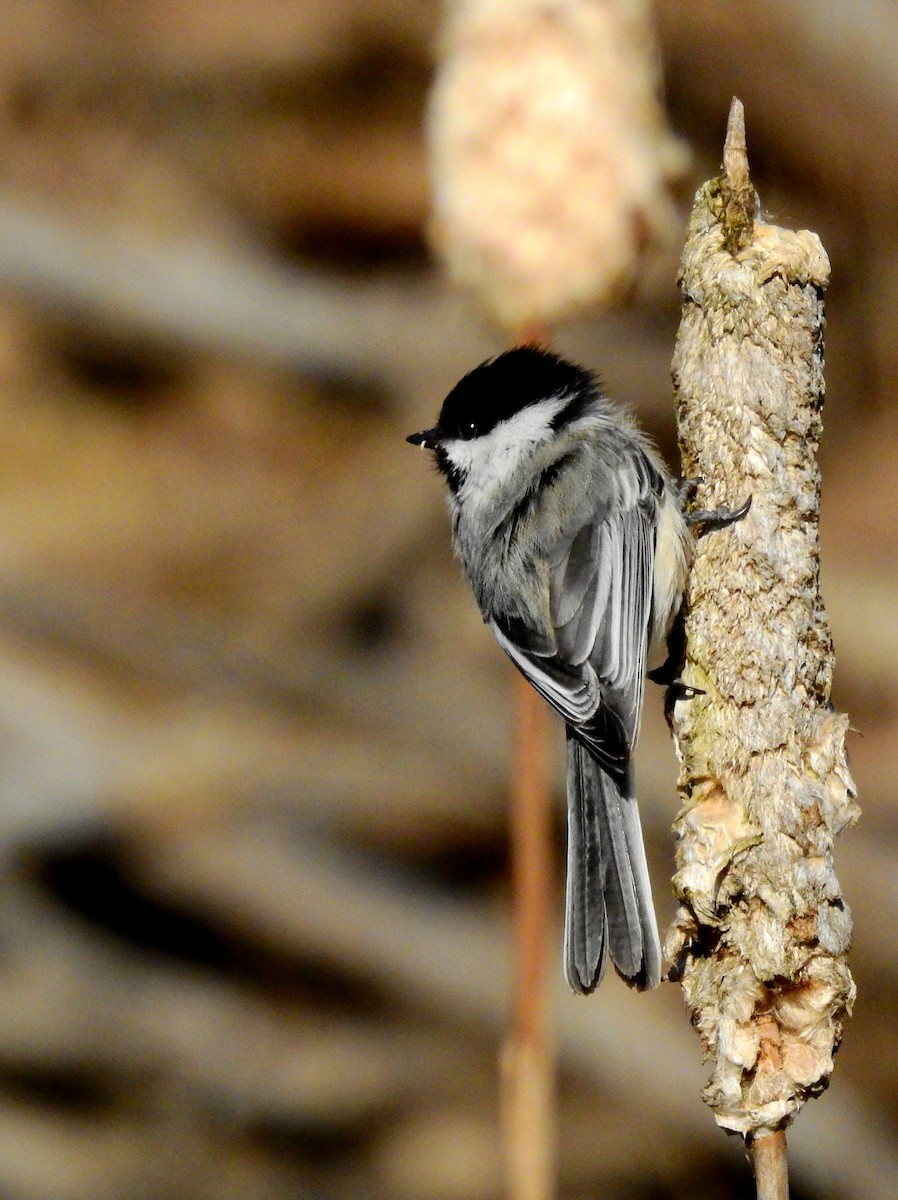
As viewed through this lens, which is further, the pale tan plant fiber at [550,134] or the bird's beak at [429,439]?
the bird's beak at [429,439]

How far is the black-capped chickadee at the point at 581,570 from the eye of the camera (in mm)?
1233

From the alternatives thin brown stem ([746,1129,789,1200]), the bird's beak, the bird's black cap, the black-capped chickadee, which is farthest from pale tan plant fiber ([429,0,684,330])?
thin brown stem ([746,1129,789,1200])

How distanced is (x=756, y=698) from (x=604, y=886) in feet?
1.28

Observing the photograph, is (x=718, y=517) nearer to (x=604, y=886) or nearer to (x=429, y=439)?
(x=604, y=886)

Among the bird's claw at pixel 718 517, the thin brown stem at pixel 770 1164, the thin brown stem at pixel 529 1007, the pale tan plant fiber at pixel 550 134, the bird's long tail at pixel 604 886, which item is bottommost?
the thin brown stem at pixel 770 1164

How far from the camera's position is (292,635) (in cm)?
320

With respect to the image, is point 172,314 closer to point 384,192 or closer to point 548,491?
point 384,192

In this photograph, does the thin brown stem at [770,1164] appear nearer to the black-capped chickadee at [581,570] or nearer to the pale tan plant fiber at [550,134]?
the black-capped chickadee at [581,570]

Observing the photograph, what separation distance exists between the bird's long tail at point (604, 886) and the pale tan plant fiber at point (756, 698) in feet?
0.92

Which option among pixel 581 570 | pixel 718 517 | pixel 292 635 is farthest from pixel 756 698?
pixel 292 635

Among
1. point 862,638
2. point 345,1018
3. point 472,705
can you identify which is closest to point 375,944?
point 345,1018

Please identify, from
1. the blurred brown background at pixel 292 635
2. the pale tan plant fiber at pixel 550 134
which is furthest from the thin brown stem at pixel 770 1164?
the blurred brown background at pixel 292 635

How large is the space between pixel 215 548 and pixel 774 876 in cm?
261

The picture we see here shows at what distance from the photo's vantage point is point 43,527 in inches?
131
